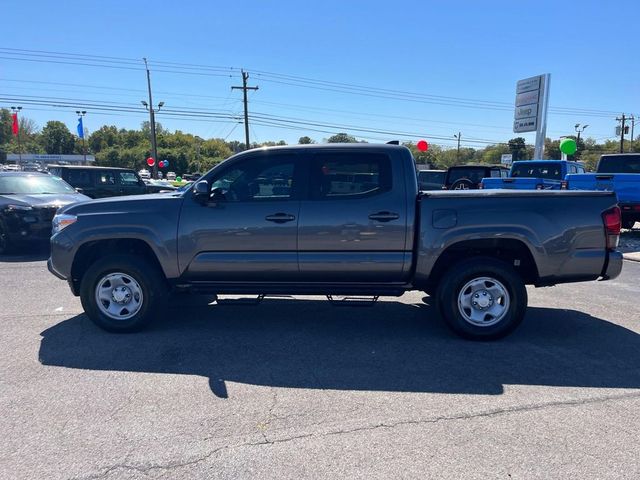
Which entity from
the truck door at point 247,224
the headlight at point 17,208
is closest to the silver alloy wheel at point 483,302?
the truck door at point 247,224

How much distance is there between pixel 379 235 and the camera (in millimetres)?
4613

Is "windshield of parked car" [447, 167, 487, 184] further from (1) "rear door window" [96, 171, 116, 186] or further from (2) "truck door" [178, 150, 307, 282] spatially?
(2) "truck door" [178, 150, 307, 282]

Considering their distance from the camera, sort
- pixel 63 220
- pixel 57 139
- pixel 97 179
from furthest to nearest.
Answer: pixel 57 139 → pixel 97 179 → pixel 63 220

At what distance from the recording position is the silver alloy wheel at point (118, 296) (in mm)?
4910

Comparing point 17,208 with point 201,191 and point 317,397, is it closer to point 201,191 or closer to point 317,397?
point 201,191

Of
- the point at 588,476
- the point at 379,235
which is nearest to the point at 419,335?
the point at 379,235

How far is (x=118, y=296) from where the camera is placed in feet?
16.2

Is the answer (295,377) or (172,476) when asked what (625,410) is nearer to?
(295,377)

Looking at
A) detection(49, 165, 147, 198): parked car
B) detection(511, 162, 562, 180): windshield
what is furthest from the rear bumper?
detection(49, 165, 147, 198): parked car

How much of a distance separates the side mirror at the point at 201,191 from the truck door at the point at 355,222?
3.22 ft

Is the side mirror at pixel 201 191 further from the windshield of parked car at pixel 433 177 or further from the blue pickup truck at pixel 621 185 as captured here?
the windshield of parked car at pixel 433 177

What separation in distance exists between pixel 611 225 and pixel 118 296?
5.11m

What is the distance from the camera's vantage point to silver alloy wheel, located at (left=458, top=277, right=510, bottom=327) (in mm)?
4645

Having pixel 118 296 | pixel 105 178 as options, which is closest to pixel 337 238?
pixel 118 296
